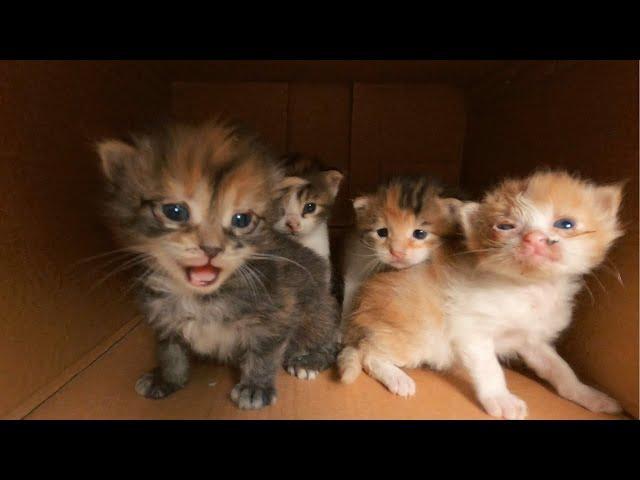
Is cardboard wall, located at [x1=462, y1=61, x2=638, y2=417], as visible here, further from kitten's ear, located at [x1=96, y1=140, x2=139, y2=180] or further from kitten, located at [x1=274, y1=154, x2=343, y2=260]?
kitten's ear, located at [x1=96, y1=140, x2=139, y2=180]

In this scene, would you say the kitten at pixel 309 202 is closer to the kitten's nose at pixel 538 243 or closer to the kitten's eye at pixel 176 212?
the kitten's eye at pixel 176 212

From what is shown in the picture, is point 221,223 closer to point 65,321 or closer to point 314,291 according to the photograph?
point 314,291

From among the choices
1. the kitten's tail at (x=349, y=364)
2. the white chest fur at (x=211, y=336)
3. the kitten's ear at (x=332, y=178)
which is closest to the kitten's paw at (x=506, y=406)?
the kitten's tail at (x=349, y=364)

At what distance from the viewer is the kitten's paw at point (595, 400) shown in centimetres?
95

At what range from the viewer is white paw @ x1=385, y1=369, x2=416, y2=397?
1.08 meters

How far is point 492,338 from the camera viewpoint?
3.70 ft

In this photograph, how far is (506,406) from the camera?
98cm

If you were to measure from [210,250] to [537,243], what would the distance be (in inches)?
25.1

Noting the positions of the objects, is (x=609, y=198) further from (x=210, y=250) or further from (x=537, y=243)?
(x=210, y=250)

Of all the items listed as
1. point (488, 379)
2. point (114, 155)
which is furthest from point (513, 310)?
point (114, 155)

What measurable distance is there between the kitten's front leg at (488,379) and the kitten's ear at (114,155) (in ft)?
2.77

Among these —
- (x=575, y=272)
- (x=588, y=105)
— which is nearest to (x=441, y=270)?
(x=575, y=272)

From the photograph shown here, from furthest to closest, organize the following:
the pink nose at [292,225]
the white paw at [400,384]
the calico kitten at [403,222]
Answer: the pink nose at [292,225]
the calico kitten at [403,222]
the white paw at [400,384]

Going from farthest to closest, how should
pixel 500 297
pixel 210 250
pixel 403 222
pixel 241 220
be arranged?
pixel 403 222, pixel 500 297, pixel 241 220, pixel 210 250
